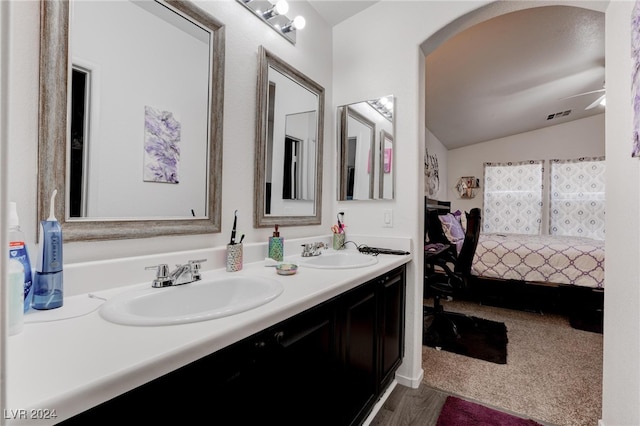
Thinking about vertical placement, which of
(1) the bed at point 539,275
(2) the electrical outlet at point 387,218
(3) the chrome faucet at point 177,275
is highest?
(2) the electrical outlet at point 387,218

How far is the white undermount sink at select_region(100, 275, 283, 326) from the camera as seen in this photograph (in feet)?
2.38

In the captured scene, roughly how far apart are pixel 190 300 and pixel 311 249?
852 mm

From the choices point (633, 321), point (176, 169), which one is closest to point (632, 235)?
point (633, 321)

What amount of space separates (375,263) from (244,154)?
2.94 feet

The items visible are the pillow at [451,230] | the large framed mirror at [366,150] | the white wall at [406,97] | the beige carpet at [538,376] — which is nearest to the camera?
the beige carpet at [538,376]

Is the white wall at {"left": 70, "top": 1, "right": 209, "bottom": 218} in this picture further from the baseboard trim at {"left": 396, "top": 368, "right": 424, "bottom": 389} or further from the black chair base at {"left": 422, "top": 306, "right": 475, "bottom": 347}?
the black chair base at {"left": 422, "top": 306, "right": 475, "bottom": 347}

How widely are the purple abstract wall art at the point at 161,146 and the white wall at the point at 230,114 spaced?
0.77 ft

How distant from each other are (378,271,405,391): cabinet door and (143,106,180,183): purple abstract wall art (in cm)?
115

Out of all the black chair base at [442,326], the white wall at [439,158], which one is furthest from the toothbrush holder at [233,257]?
the white wall at [439,158]

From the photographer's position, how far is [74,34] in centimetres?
93

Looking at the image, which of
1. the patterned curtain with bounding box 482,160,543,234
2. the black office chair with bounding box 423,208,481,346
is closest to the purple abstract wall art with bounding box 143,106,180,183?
the black office chair with bounding box 423,208,481,346

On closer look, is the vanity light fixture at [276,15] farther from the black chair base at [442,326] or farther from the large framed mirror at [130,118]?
the black chair base at [442,326]

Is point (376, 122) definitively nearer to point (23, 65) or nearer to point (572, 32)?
point (23, 65)

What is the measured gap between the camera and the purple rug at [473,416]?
1.58 meters
